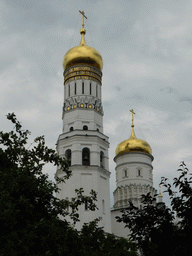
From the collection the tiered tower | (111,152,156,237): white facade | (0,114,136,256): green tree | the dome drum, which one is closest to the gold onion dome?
(111,152,156,237): white facade

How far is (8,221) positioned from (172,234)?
4.69m

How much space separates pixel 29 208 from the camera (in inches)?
470

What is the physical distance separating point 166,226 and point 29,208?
15.6 feet

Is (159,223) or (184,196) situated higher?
(184,196)

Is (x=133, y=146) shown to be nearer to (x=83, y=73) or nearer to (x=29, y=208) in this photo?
(x=83, y=73)

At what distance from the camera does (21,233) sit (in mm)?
11320

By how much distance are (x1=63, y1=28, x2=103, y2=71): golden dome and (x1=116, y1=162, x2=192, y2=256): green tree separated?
22.9 m

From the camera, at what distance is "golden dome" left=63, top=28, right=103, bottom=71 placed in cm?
3100

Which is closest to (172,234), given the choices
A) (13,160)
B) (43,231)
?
(43,231)

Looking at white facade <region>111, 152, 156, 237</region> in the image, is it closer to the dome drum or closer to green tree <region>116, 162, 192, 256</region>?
the dome drum

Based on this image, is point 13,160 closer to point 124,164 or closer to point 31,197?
point 31,197

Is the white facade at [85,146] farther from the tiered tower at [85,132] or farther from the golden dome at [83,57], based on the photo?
the golden dome at [83,57]

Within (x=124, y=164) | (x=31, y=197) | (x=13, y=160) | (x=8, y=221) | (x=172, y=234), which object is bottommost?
(x=172, y=234)

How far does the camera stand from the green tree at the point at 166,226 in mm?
8133
